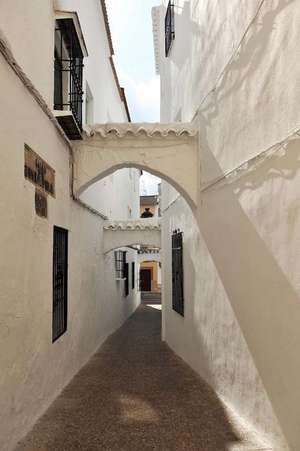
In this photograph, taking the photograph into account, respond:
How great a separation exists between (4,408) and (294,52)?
11.8ft

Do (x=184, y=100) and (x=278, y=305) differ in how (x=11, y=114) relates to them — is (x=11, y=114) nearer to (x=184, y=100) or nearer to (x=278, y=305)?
(x=278, y=305)

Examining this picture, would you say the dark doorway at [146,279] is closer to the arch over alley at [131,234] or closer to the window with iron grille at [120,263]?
the window with iron grille at [120,263]

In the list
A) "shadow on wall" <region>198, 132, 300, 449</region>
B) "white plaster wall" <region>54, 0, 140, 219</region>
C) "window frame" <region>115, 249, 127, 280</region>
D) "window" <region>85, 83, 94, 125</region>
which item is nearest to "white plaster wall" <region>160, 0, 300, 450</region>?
"shadow on wall" <region>198, 132, 300, 449</region>

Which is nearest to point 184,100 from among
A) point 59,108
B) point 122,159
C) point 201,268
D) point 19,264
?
point 122,159

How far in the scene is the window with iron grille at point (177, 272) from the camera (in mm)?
8211

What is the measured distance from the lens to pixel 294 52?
10.7 feet

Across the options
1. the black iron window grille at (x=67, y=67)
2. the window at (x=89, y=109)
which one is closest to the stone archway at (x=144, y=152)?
the black iron window grille at (x=67, y=67)

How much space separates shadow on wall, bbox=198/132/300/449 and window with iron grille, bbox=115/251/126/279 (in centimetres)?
824

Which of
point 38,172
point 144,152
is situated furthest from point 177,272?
point 38,172

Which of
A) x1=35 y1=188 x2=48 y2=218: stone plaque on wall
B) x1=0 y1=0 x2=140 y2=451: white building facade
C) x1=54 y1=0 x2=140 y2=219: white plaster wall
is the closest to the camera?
x1=0 y1=0 x2=140 y2=451: white building facade

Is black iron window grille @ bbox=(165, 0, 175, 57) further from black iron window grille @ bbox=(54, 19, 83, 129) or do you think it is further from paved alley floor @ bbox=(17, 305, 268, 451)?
paved alley floor @ bbox=(17, 305, 268, 451)

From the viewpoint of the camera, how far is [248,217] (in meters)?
4.32

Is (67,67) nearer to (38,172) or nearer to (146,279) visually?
(38,172)

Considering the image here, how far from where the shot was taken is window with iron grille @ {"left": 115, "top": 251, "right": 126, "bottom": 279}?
13.5m
